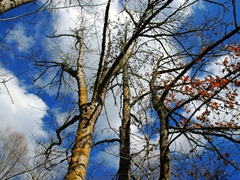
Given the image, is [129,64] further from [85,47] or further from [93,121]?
[93,121]

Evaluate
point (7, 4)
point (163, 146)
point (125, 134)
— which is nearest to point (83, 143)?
point (7, 4)

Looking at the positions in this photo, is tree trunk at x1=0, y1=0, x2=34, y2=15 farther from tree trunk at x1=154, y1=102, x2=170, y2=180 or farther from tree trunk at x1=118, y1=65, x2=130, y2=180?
tree trunk at x1=154, y1=102, x2=170, y2=180

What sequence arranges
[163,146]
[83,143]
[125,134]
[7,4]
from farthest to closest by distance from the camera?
[125,134]
[163,146]
[83,143]
[7,4]

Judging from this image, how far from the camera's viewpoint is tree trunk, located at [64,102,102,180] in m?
2.47

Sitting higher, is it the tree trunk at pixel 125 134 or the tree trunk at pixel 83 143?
the tree trunk at pixel 125 134

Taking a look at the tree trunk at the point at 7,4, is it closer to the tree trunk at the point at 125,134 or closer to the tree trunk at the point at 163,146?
the tree trunk at the point at 125,134

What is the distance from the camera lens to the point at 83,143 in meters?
2.81

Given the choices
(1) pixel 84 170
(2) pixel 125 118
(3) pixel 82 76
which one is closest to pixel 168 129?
(2) pixel 125 118

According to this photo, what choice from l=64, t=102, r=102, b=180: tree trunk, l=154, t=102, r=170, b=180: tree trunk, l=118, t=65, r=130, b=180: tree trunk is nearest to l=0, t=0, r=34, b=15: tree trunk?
l=64, t=102, r=102, b=180: tree trunk

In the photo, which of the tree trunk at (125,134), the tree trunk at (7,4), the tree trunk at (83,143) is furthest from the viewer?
the tree trunk at (125,134)

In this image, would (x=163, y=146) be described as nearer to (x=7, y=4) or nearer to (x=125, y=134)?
(x=125, y=134)

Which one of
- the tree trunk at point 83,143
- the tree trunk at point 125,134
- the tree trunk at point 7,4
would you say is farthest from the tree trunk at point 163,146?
the tree trunk at point 7,4

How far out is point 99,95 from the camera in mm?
3447

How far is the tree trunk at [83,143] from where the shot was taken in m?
2.47
